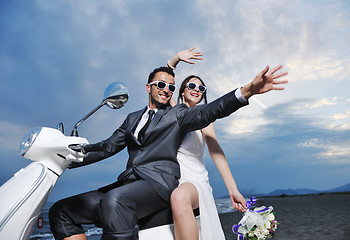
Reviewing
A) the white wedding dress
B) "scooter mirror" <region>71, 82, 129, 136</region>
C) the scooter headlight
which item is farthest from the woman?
the scooter headlight

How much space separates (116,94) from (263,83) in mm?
803

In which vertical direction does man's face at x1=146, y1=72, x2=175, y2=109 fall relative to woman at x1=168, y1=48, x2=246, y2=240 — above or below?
above

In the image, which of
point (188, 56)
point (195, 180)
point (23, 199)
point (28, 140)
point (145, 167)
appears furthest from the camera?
point (188, 56)

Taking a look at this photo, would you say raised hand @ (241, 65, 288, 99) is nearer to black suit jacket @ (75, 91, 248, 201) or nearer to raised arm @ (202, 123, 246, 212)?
black suit jacket @ (75, 91, 248, 201)

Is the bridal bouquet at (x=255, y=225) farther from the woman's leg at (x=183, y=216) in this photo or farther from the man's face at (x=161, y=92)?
the man's face at (x=161, y=92)

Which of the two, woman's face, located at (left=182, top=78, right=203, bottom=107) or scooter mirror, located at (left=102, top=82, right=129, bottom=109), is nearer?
scooter mirror, located at (left=102, top=82, right=129, bottom=109)

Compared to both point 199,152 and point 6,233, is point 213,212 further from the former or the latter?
point 6,233

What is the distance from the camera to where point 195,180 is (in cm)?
207

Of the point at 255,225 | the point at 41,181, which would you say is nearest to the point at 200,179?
the point at 255,225

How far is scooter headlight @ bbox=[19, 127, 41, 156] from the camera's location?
1588 millimetres

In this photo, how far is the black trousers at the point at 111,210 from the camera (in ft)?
4.94

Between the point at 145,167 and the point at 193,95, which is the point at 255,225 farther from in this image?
the point at 193,95

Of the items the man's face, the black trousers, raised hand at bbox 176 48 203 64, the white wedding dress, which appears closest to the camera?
the black trousers

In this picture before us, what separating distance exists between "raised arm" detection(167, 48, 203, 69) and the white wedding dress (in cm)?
79
